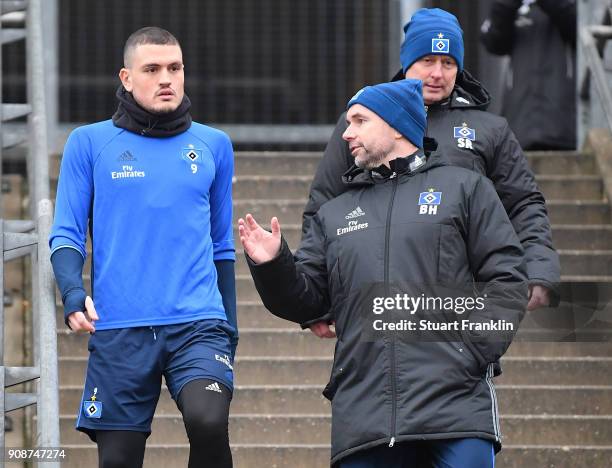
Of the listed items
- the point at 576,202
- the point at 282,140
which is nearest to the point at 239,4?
the point at 282,140

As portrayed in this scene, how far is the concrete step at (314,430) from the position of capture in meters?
7.52

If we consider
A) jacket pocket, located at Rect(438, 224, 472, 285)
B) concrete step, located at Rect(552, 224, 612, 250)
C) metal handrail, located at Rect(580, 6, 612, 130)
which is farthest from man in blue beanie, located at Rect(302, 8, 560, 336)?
concrete step, located at Rect(552, 224, 612, 250)

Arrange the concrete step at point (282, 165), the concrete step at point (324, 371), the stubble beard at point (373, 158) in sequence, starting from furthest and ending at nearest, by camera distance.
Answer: the concrete step at point (282, 165) → the concrete step at point (324, 371) → the stubble beard at point (373, 158)

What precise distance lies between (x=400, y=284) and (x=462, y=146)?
3.16ft

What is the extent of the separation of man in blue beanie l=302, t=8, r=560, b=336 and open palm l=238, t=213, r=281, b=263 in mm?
423

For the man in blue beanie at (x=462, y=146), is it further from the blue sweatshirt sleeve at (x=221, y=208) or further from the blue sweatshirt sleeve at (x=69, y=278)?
the blue sweatshirt sleeve at (x=69, y=278)

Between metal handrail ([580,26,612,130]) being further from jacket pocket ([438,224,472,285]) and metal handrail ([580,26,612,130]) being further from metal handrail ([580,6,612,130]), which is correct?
jacket pocket ([438,224,472,285])

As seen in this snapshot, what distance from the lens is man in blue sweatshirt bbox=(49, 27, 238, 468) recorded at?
215 inches

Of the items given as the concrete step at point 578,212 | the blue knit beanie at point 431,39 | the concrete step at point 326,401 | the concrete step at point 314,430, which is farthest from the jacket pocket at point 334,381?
the concrete step at point 578,212

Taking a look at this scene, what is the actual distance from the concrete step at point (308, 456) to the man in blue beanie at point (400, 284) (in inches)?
73.4

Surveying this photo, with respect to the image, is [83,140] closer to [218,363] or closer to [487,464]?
[218,363]

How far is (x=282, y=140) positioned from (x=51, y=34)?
1.95 metres

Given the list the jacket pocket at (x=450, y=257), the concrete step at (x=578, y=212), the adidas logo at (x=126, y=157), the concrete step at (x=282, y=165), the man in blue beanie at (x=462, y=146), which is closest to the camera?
the jacket pocket at (x=450, y=257)

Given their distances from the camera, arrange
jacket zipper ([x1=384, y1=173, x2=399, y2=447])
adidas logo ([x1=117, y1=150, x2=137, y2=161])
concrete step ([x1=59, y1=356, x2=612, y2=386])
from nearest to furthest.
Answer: jacket zipper ([x1=384, y1=173, x2=399, y2=447]), adidas logo ([x1=117, y1=150, x2=137, y2=161]), concrete step ([x1=59, y1=356, x2=612, y2=386])
